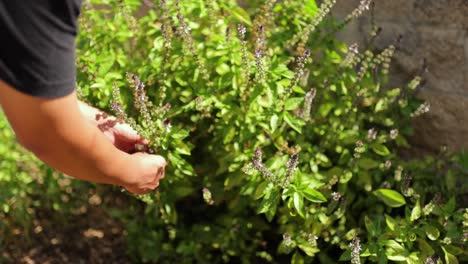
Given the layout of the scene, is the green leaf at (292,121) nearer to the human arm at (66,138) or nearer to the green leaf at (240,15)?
the green leaf at (240,15)

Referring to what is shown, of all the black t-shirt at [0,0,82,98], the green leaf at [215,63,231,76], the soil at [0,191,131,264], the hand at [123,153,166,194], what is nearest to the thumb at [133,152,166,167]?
the hand at [123,153,166,194]

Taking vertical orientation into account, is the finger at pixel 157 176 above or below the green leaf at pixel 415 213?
above

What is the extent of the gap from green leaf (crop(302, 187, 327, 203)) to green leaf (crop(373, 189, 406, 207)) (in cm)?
42

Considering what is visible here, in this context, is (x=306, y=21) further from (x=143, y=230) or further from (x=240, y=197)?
A: (x=143, y=230)

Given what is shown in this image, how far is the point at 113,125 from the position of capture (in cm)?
231

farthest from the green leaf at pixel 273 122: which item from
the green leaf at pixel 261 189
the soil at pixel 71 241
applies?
the soil at pixel 71 241

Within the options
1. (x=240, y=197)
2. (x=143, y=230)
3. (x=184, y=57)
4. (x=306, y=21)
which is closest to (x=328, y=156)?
(x=240, y=197)

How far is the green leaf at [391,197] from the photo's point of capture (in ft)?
8.19

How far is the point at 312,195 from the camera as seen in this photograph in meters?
2.25

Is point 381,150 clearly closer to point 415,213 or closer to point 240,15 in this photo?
point 415,213

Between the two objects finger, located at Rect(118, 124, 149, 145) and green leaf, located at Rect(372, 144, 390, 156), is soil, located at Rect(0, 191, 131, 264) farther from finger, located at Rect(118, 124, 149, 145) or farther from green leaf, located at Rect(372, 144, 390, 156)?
green leaf, located at Rect(372, 144, 390, 156)

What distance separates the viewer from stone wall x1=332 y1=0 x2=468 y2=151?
2686mm

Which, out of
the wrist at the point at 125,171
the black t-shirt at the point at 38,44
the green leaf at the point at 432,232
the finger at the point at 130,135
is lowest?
the green leaf at the point at 432,232

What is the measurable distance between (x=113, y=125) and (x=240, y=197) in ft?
2.49
